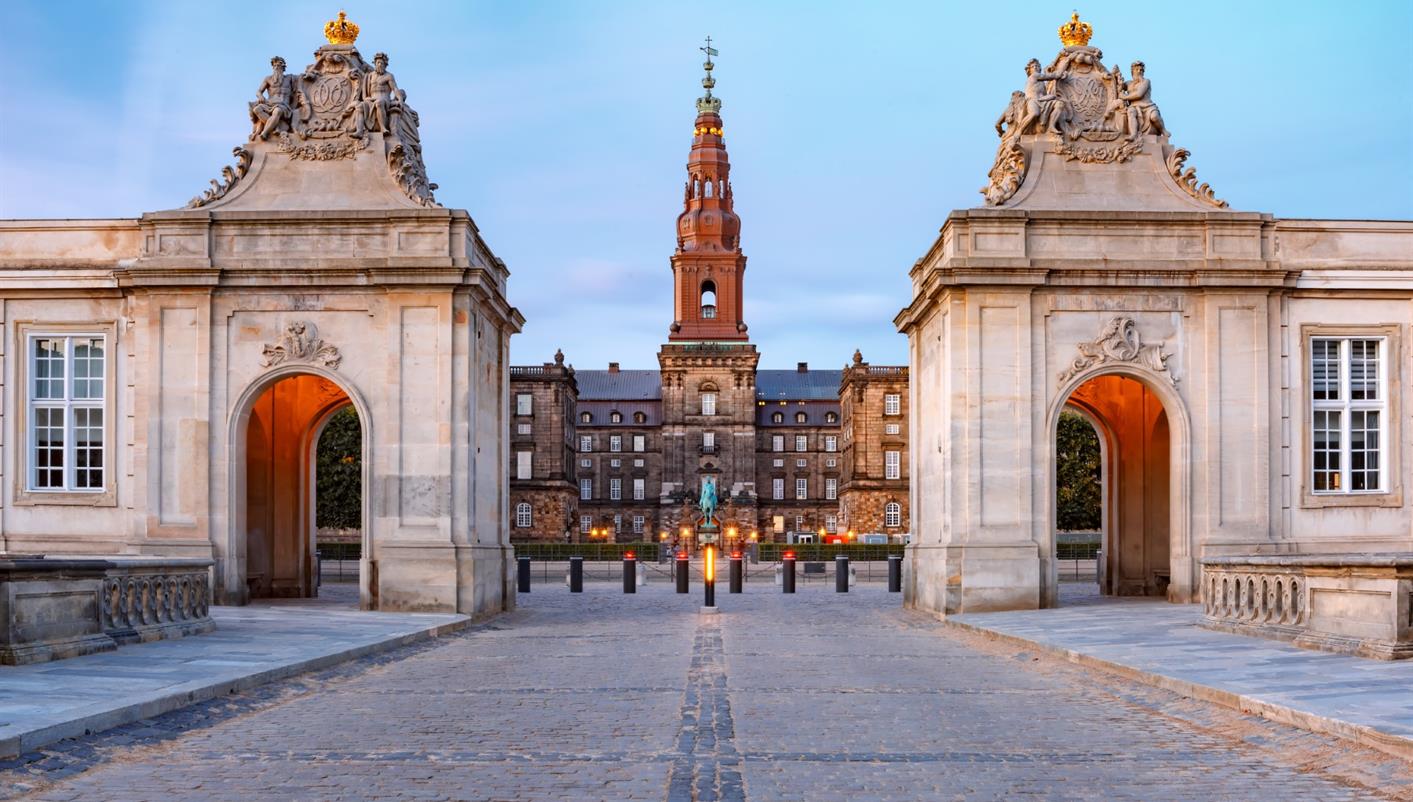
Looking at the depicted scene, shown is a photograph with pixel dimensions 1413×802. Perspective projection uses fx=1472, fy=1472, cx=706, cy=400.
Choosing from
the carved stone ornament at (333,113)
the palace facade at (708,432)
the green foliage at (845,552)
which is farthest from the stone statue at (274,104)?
the palace facade at (708,432)

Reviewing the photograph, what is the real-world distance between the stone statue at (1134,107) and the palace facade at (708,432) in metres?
89.5

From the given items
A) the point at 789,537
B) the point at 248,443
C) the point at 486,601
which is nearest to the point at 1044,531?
the point at 486,601

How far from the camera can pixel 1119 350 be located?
87.8 ft

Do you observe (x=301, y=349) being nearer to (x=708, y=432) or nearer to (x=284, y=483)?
(x=284, y=483)

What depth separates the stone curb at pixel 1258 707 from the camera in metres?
9.95

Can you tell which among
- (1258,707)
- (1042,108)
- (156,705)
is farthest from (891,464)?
(156,705)

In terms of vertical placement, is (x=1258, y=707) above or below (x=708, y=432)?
below

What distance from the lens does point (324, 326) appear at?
1032 inches

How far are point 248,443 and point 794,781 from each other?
73.2 feet

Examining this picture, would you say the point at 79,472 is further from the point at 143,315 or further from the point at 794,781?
the point at 794,781

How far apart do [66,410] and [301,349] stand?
4951mm

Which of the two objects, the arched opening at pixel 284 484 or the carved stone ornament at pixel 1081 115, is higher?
the carved stone ornament at pixel 1081 115

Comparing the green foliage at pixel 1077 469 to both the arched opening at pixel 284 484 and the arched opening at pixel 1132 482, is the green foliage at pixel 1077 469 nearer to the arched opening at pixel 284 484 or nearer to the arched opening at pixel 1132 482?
the arched opening at pixel 1132 482

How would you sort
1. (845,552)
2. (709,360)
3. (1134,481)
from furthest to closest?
(709,360) → (845,552) → (1134,481)
